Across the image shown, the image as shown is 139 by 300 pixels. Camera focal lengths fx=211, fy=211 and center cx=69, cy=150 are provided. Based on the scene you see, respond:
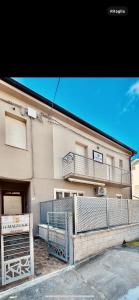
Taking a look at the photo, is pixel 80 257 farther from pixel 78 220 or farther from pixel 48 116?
pixel 48 116

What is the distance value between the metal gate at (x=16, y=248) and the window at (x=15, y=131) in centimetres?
448

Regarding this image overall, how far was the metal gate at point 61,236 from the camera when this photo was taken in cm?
596

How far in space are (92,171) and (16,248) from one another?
8.52 meters

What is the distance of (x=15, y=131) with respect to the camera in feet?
30.8

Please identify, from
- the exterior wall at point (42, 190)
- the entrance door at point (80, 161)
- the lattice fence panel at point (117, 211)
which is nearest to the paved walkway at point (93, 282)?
the lattice fence panel at point (117, 211)

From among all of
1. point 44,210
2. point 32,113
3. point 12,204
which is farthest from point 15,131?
point 44,210

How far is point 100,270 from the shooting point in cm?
538

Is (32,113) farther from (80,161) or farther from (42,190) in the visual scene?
(80,161)

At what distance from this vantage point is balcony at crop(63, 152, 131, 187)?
1122 centimetres

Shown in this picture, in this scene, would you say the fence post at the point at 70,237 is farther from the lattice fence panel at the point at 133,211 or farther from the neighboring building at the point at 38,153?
the lattice fence panel at the point at 133,211

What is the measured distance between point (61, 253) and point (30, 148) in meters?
4.92

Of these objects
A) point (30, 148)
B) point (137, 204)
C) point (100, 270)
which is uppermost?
point (30, 148)
